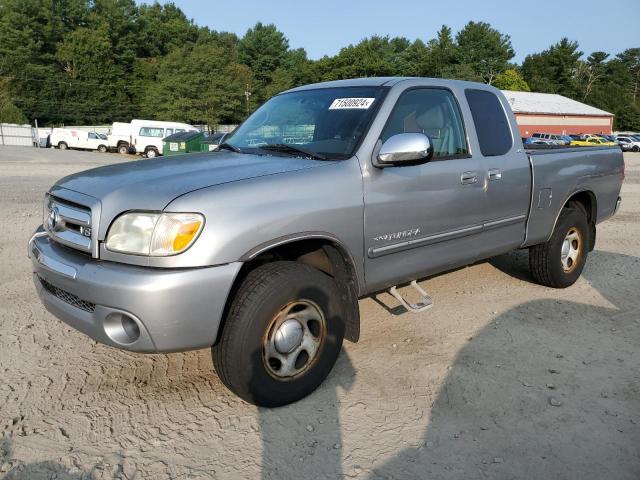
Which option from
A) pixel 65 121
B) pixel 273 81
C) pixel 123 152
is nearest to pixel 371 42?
pixel 273 81

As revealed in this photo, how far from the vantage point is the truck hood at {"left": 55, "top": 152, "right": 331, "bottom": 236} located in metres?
2.73

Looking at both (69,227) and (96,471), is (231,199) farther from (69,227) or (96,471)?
(96,471)

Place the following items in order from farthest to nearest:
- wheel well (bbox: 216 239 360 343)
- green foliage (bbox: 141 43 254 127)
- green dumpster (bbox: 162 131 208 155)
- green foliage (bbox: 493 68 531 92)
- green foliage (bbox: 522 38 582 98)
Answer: green foliage (bbox: 522 38 582 98), green foliage (bbox: 493 68 531 92), green foliage (bbox: 141 43 254 127), green dumpster (bbox: 162 131 208 155), wheel well (bbox: 216 239 360 343)

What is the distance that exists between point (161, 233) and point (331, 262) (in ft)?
3.73

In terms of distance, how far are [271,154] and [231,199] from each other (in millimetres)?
926

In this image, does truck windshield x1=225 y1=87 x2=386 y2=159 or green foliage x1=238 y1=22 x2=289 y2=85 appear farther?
green foliage x1=238 y1=22 x2=289 y2=85

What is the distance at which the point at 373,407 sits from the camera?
314cm

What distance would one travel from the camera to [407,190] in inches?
138

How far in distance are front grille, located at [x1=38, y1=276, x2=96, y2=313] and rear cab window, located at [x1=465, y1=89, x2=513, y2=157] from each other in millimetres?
3029

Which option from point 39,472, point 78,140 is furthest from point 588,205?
point 78,140

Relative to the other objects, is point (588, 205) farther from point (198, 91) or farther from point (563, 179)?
point (198, 91)

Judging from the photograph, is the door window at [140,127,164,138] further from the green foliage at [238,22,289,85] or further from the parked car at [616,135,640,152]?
the green foliage at [238,22,289,85]

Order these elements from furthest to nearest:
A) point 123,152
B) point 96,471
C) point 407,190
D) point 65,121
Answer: point 65,121 → point 123,152 → point 407,190 → point 96,471

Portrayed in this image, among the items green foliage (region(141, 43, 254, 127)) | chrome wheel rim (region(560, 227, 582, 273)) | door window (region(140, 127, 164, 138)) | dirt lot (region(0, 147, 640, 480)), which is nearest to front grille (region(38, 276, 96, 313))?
dirt lot (region(0, 147, 640, 480))
